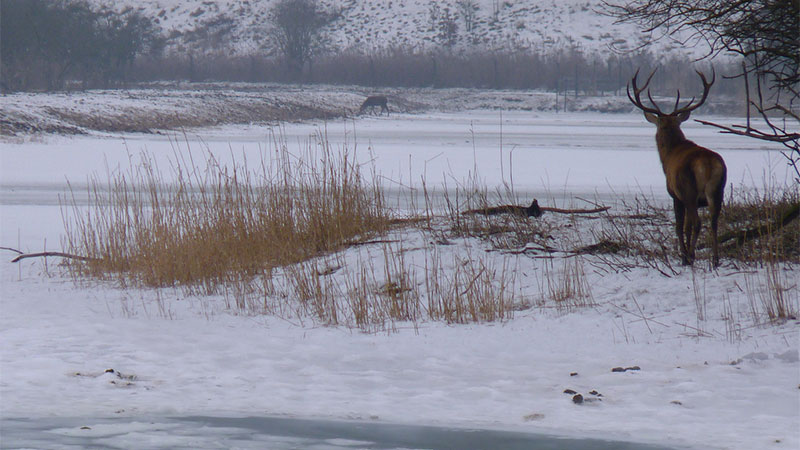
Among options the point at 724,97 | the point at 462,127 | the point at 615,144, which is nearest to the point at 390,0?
the point at 724,97

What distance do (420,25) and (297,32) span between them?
17622 millimetres

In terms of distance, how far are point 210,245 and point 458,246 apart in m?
2.23

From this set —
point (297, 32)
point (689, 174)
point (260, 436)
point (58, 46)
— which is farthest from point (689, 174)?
point (297, 32)

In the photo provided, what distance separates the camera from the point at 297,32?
7700cm

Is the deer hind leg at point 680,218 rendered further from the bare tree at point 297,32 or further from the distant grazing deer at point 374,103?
the bare tree at point 297,32

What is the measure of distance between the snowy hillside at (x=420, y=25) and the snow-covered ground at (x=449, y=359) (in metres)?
69.6

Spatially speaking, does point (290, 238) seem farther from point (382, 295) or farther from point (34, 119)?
point (34, 119)

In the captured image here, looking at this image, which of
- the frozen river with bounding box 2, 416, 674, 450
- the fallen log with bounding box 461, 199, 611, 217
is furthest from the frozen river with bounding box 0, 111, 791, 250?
the frozen river with bounding box 2, 416, 674, 450

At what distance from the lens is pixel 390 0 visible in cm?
9900

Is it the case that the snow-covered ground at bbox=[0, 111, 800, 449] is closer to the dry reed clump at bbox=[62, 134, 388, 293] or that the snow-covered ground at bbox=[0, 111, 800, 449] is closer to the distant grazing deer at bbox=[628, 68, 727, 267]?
the dry reed clump at bbox=[62, 134, 388, 293]

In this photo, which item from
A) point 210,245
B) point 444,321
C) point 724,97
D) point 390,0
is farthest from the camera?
point 390,0

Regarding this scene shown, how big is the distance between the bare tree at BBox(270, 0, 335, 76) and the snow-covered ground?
5822 cm

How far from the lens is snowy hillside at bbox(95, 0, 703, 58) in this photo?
81812 mm

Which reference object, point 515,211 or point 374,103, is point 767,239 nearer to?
point 515,211
